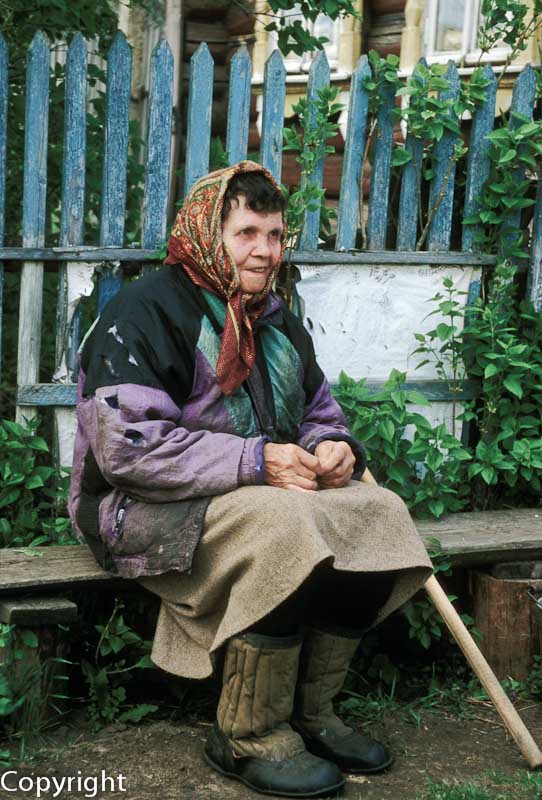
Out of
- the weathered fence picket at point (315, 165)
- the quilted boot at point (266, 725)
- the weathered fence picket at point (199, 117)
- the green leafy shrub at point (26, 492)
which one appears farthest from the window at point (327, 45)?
the quilted boot at point (266, 725)

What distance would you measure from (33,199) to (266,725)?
2.05 m

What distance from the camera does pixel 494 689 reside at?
3096mm

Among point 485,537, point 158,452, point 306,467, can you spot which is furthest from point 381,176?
point 158,452

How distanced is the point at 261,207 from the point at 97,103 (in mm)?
1823

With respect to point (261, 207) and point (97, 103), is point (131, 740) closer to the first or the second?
point (261, 207)

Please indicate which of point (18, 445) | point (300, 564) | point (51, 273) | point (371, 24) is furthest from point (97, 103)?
point (371, 24)

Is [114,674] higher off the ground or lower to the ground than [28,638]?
lower

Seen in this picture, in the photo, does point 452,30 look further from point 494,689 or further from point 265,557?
point 265,557

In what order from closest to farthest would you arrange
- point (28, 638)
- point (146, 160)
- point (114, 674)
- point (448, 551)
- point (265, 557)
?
1. point (265, 557)
2. point (28, 638)
3. point (114, 674)
4. point (448, 551)
5. point (146, 160)

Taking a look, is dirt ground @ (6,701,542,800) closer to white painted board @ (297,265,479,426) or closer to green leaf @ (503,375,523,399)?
green leaf @ (503,375,523,399)

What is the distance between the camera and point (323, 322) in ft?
14.1

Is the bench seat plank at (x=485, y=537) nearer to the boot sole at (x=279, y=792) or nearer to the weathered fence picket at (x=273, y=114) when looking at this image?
the boot sole at (x=279, y=792)

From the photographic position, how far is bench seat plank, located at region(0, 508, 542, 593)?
3244 millimetres

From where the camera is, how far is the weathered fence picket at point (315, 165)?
4129 millimetres
